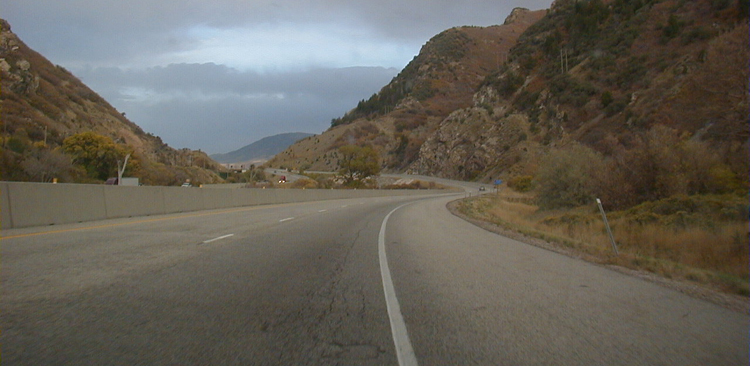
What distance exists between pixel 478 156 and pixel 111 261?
3393 inches

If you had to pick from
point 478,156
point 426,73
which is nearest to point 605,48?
point 478,156

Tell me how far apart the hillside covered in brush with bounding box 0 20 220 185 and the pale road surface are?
116 feet

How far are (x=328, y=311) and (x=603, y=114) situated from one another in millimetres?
60186

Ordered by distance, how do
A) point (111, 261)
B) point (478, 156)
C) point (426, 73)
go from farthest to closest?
point (426, 73) → point (478, 156) → point (111, 261)

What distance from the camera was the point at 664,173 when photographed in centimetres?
2166

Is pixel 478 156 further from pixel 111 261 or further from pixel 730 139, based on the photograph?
pixel 111 261

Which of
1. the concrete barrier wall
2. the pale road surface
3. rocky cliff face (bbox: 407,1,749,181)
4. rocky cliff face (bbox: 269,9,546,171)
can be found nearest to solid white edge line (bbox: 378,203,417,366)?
the pale road surface

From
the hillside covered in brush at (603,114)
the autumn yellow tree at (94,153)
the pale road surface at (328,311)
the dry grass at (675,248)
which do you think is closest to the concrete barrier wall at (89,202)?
the pale road surface at (328,311)

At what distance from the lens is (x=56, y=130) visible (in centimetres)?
5753

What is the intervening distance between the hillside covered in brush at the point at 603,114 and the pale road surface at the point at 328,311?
43.7ft

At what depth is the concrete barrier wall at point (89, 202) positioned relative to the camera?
14242 millimetres

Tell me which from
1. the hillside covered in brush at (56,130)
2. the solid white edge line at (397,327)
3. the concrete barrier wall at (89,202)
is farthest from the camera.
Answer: the hillside covered in brush at (56,130)

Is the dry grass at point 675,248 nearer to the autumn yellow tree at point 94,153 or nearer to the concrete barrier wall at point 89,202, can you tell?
the concrete barrier wall at point 89,202

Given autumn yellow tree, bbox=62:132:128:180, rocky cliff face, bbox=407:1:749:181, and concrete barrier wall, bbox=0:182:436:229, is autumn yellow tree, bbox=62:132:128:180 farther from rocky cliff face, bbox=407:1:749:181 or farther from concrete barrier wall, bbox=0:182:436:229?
rocky cliff face, bbox=407:1:749:181
